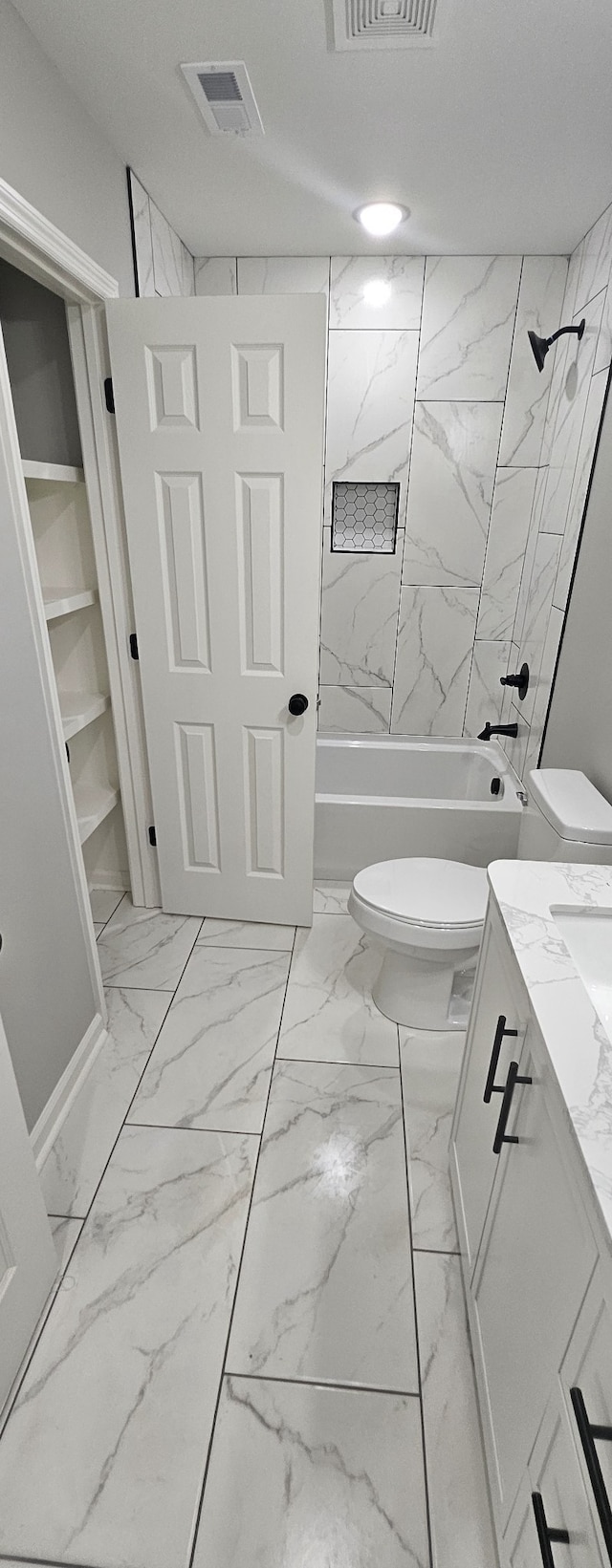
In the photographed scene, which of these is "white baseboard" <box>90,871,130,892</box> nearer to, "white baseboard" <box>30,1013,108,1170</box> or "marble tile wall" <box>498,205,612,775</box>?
"white baseboard" <box>30,1013,108,1170</box>

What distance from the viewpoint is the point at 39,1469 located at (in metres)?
1.09

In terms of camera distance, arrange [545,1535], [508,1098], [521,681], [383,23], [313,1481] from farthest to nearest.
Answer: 1. [521,681]
2. [383,23]
3. [313,1481]
4. [508,1098]
5. [545,1535]

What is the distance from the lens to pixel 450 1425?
1151 millimetres

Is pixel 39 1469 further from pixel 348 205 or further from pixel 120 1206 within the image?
pixel 348 205

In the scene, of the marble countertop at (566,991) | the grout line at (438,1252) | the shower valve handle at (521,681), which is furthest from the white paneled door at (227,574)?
the grout line at (438,1252)

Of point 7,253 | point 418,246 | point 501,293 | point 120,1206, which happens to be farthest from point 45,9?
point 120,1206

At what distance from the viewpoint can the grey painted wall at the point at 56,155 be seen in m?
1.34

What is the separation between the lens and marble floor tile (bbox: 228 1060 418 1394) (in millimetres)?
1246

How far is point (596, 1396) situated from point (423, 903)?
4.15ft

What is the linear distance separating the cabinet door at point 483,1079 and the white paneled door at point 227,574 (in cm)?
109

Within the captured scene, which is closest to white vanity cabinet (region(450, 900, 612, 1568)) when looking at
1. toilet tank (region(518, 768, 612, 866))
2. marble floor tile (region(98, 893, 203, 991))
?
toilet tank (region(518, 768, 612, 866))

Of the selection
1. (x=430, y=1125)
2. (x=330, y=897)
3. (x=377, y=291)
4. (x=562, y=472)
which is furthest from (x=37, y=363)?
(x=430, y=1125)

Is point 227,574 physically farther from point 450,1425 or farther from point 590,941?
point 450,1425

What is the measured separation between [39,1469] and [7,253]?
2296 mm
